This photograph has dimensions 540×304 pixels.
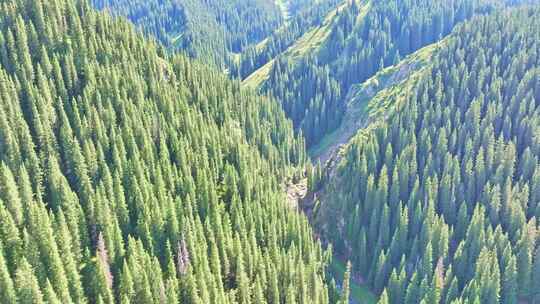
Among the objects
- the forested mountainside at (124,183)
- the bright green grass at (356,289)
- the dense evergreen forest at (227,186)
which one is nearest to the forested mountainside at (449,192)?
the dense evergreen forest at (227,186)

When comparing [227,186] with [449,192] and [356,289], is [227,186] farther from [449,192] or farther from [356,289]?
[449,192]

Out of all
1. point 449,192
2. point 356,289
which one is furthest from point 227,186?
point 449,192

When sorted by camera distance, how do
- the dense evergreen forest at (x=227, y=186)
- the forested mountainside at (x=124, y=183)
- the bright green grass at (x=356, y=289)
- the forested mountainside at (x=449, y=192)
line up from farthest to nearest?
the bright green grass at (x=356, y=289), the forested mountainside at (x=449, y=192), the dense evergreen forest at (x=227, y=186), the forested mountainside at (x=124, y=183)

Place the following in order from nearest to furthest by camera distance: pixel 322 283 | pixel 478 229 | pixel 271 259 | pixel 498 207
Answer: pixel 271 259, pixel 322 283, pixel 478 229, pixel 498 207

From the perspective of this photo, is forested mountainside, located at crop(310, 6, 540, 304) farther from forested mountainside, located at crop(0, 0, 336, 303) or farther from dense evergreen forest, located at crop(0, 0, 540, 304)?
forested mountainside, located at crop(0, 0, 336, 303)

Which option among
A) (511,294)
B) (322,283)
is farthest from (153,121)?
(511,294)

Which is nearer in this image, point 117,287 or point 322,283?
point 117,287

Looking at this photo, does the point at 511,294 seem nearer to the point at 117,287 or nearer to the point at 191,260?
the point at 191,260

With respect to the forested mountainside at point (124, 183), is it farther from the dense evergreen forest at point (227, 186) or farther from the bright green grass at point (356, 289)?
the bright green grass at point (356, 289)
